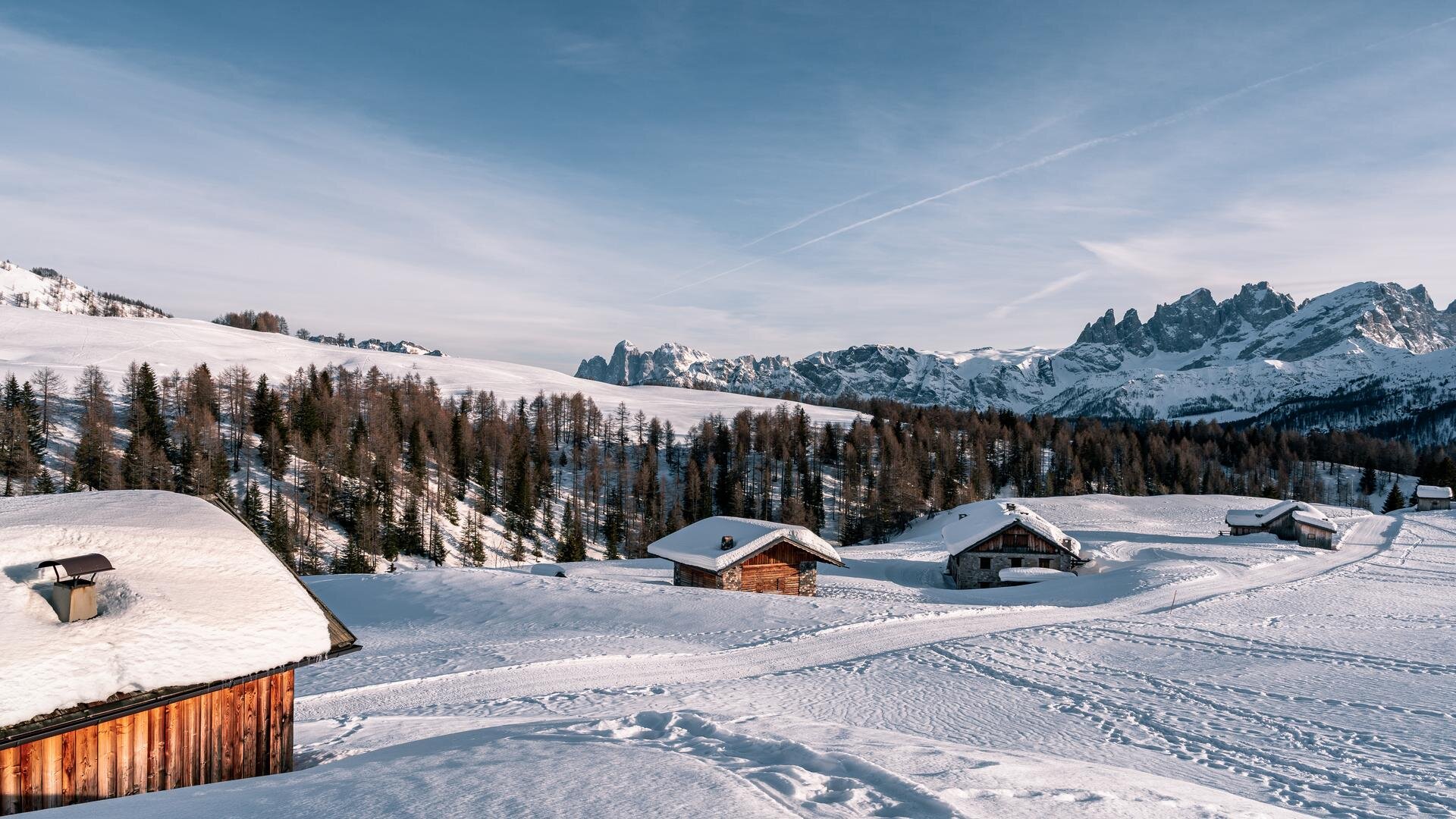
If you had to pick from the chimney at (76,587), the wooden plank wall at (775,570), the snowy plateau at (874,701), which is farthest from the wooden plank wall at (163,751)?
the wooden plank wall at (775,570)

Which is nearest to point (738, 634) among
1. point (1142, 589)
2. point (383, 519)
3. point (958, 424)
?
point (1142, 589)

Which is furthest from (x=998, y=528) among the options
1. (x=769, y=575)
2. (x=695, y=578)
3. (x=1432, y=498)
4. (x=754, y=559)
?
(x=1432, y=498)

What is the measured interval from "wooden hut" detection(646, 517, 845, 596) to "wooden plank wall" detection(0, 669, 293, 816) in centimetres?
2445

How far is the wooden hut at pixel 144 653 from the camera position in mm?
8141

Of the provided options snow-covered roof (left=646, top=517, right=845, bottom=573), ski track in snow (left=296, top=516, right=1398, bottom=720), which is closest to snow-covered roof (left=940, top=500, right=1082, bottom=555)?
snow-covered roof (left=646, top=517, right=845, bottom=573)

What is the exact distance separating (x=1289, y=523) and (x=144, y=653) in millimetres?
76241

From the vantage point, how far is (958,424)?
141 m

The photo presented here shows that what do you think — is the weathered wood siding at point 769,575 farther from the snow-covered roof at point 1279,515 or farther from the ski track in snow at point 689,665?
the snow-covered roof at point 1279,515

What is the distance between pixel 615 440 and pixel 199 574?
121483 millimetres

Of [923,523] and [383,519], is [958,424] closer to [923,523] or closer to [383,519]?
[923,523]

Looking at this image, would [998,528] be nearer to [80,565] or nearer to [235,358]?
[80,565]

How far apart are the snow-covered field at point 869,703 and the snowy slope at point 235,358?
120646 millimetres

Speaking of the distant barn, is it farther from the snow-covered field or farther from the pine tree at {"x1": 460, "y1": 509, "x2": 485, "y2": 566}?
the pine tree at {"x1": 460, "y1": 509, "x2": 485, "y2": 566}

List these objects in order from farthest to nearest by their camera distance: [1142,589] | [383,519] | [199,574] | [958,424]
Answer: [958,424], [383,519], [1142,589], [199,574]
